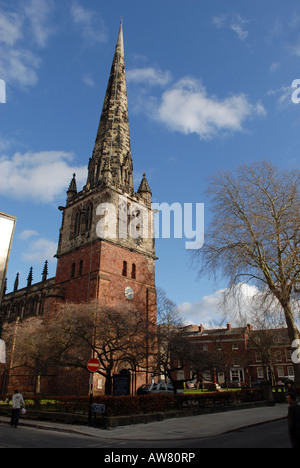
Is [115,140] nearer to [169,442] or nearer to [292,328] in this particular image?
[292,328]

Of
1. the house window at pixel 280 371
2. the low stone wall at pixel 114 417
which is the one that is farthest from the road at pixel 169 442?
the house window at pixel 280 371

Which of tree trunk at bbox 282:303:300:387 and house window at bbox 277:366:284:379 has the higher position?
tree trunk at bbox 282:303:300:387

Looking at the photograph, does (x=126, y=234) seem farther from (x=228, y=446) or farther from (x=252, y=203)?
(x=228, y=446)

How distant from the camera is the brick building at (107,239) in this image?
107 ft

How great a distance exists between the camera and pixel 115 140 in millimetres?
42625

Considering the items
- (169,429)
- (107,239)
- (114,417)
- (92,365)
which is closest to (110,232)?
(107,239)

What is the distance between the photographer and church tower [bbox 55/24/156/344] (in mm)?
32719

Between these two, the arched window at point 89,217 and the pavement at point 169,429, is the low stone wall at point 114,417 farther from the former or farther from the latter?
the arched window at point 89,217

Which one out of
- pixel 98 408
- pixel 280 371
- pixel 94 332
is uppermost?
pixel 94 332

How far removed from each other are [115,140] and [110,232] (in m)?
14.2

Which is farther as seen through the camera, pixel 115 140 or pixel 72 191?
pixel 115 140

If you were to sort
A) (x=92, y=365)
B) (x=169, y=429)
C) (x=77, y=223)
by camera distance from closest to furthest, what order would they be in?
(x=169, y=429) < (x=92, y=365) < (x=77, y=223)

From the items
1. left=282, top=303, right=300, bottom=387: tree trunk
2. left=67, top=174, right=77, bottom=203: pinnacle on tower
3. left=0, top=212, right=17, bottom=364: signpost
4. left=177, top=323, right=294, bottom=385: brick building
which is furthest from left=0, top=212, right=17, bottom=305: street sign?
left=177, top=323, right=294, bottom=385: brick building

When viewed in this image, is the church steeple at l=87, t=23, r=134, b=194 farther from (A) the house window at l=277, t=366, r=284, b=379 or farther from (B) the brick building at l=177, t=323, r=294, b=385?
(A) the house window at l=277, t=366, r=284, b=379
